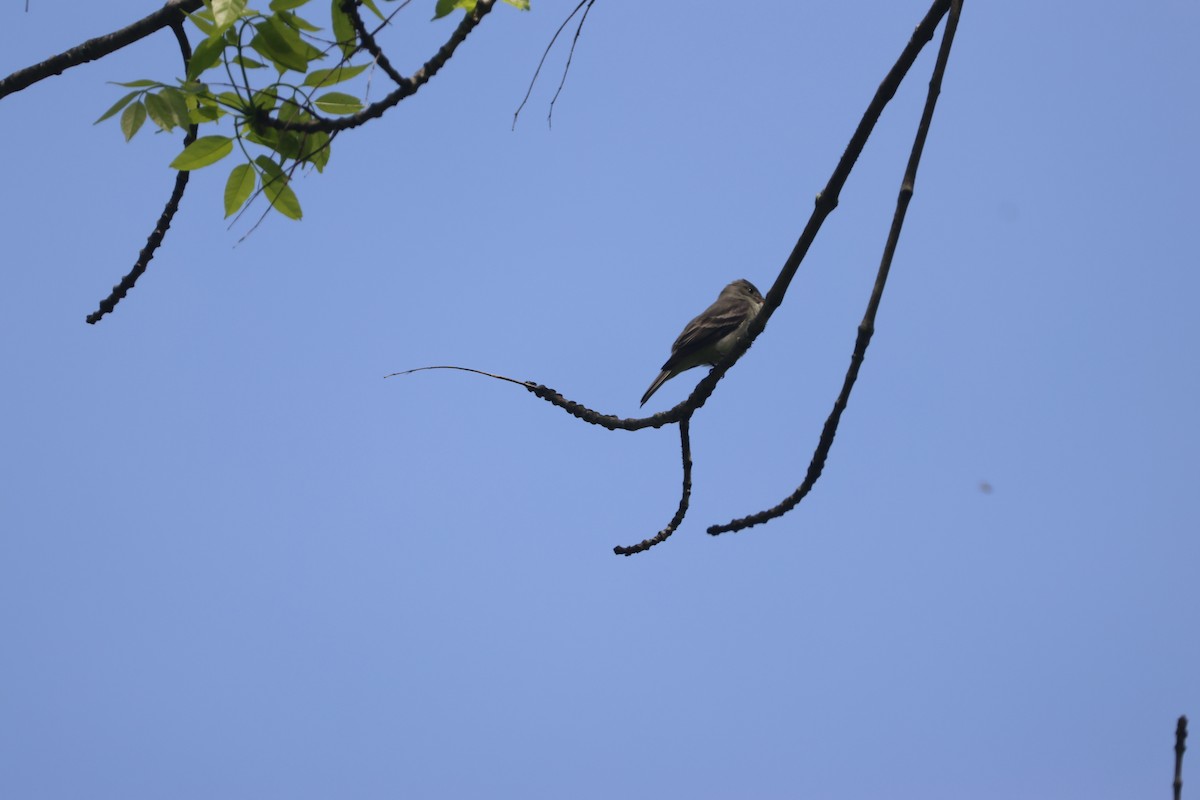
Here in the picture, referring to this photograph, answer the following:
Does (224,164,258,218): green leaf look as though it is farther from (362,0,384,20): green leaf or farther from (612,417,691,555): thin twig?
(612,417,691,555): thin twig

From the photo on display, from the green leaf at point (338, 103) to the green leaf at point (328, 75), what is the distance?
5 cm

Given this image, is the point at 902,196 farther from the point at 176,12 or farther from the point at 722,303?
the point at 722,303

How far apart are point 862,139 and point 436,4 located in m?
1.80

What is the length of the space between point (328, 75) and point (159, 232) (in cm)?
138

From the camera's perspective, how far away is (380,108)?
3.84 metres

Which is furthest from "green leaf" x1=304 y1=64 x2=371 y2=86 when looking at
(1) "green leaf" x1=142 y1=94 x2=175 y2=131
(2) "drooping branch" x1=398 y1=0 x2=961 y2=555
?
(2) "drooping branch" x1=398 y1=0 x2=961 y2=555

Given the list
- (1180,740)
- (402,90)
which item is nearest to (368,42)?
(402,90)

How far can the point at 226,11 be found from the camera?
3.54 m

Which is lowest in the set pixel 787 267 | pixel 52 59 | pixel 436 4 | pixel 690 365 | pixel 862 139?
pixel 52 59

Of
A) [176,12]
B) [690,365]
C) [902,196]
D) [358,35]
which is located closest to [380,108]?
[358,35]

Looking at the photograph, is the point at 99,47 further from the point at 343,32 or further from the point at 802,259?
the point at 802,259

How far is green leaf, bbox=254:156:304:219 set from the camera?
4.05 metres

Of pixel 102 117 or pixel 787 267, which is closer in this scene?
pixel 102 117

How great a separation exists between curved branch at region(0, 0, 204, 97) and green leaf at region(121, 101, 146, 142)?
799mm
